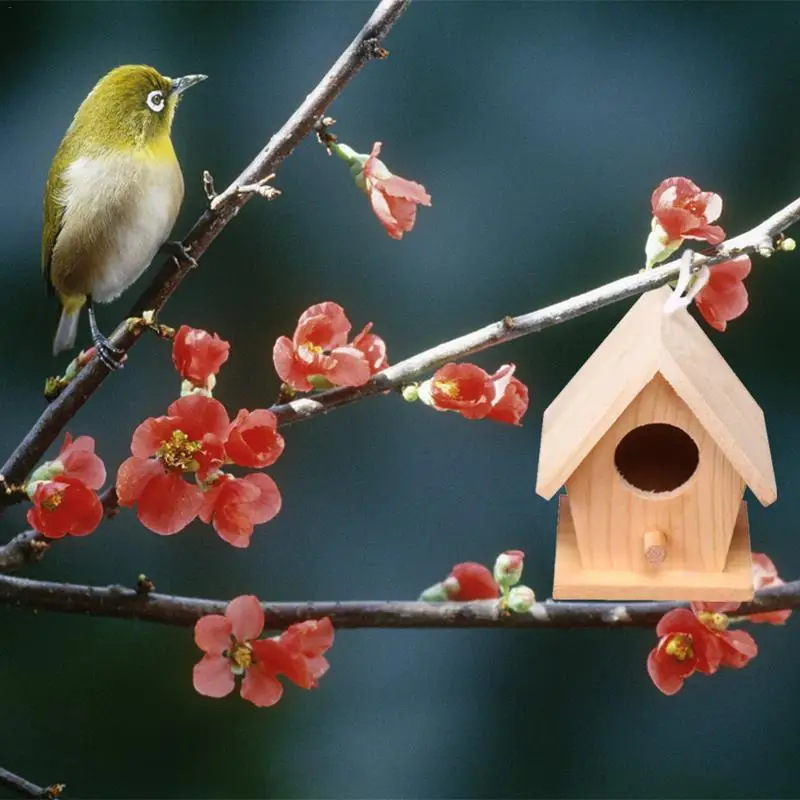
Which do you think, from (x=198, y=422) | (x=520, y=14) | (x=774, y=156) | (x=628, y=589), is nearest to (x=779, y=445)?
(x=774, y=156)

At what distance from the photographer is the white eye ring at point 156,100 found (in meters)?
0.93

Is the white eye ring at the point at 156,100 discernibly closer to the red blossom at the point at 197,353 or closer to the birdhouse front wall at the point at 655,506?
the red blossom at the point at 197,353

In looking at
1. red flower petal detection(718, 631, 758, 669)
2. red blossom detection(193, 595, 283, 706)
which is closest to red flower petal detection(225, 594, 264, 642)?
red blossom detection(193, 595, 283, 706)

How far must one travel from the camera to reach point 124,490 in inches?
29.1

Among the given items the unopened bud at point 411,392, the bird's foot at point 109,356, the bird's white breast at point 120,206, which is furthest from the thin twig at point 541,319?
the bird's white breast at point 120,206

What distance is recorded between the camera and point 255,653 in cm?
82

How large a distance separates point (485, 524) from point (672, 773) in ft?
1.20

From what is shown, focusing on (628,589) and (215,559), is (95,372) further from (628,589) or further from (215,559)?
(215,559)

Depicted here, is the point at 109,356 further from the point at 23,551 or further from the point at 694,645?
the point at 694,645

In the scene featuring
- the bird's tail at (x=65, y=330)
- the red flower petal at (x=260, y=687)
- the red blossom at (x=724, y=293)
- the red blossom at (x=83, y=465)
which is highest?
the red blossom at (x=724, y=293)

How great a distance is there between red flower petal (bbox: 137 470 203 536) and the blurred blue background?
608 millimetres

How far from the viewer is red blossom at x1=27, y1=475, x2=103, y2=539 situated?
0.73m

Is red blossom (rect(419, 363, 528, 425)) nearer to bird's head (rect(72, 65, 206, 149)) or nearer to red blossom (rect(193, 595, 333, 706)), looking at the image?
red blossom (rect(193, 595, 333, 706))

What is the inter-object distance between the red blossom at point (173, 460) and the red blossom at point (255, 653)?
0.10m
